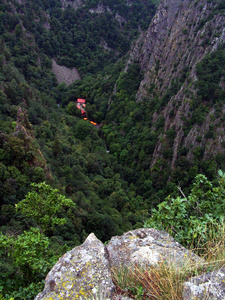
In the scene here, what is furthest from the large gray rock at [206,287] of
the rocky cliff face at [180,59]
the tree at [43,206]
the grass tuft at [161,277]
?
the rocky cliff face at [180,59]

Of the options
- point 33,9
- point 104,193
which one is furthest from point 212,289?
point 33,9

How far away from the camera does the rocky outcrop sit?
641cm

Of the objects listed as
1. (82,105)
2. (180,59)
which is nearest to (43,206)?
(180,59)

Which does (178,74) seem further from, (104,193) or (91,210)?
(91,210)

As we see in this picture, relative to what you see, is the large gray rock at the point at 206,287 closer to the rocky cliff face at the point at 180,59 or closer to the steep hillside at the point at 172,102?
the steep hillside at the point at 172,102

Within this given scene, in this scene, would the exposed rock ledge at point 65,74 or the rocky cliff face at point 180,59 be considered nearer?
the rocky cliff face at point 180,59

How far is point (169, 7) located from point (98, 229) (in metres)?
80.2

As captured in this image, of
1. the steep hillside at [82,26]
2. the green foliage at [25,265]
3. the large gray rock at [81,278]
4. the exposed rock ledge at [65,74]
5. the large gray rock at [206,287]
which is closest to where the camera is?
the large gray rock at [206,287]

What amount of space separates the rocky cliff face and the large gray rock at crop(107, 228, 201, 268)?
53.4 m

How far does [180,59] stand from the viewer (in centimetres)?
7412

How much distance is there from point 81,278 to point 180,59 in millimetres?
76827

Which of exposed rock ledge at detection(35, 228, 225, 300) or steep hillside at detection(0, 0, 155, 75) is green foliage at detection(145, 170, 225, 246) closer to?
exposed rock ledge at detection(35, 228, 225, 300)

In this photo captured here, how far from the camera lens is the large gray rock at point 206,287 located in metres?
5.52

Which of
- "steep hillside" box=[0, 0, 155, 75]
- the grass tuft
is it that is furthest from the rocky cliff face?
the grass tuft
